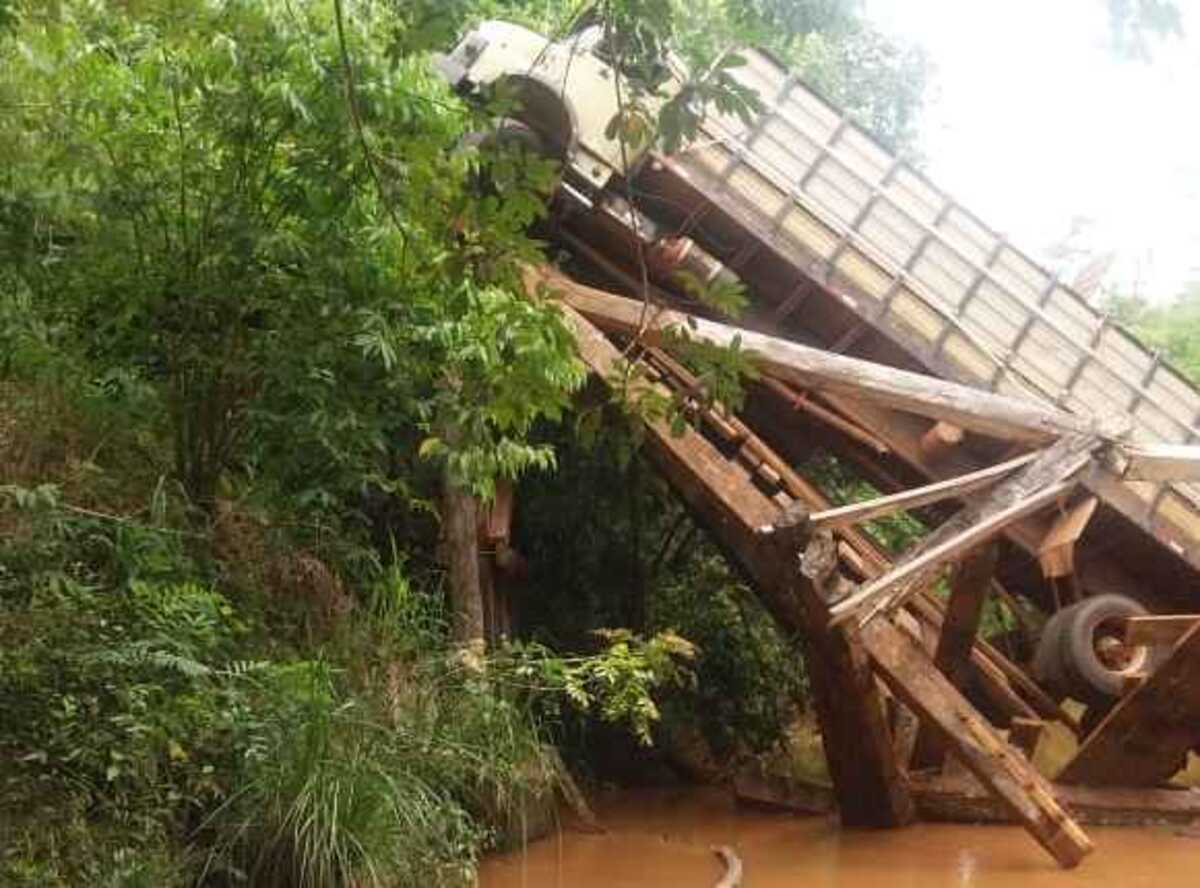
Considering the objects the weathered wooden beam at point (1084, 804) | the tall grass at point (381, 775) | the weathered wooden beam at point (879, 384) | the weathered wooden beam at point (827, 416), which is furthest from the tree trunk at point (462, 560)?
the weathered wooden beam at point (1084, 804)

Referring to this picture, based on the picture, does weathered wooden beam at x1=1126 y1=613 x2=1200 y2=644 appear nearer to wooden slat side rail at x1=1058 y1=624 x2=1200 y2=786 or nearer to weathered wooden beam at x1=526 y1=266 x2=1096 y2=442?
wooden slat side rail at x1=1058 y1=624 x2=1200 y2=786

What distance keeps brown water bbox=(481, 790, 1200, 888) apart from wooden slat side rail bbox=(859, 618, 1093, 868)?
21 cm

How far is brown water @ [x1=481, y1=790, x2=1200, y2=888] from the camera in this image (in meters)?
6.78

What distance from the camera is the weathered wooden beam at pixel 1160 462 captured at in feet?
25.7

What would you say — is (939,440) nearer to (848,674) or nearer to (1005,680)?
(1005,680)

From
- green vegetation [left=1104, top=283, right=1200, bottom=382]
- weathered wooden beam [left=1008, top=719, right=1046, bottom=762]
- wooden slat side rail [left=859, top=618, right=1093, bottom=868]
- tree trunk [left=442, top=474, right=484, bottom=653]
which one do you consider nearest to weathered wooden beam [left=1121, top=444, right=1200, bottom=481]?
weathered wooden beam [left=1008, top=719, right=1046, bottom=762]

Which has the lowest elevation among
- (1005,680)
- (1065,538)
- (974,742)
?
(974,742)

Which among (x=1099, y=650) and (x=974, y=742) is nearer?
(x=974, y=742)

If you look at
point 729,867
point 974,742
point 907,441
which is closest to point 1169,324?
point 907,441

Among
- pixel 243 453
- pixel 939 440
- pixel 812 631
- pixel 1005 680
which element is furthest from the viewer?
pixel 939 440

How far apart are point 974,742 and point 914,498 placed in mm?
1266

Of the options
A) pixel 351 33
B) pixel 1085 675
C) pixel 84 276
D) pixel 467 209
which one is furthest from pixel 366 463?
pixel 1085 675

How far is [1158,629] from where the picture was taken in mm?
7844

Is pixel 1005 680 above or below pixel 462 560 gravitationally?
above
